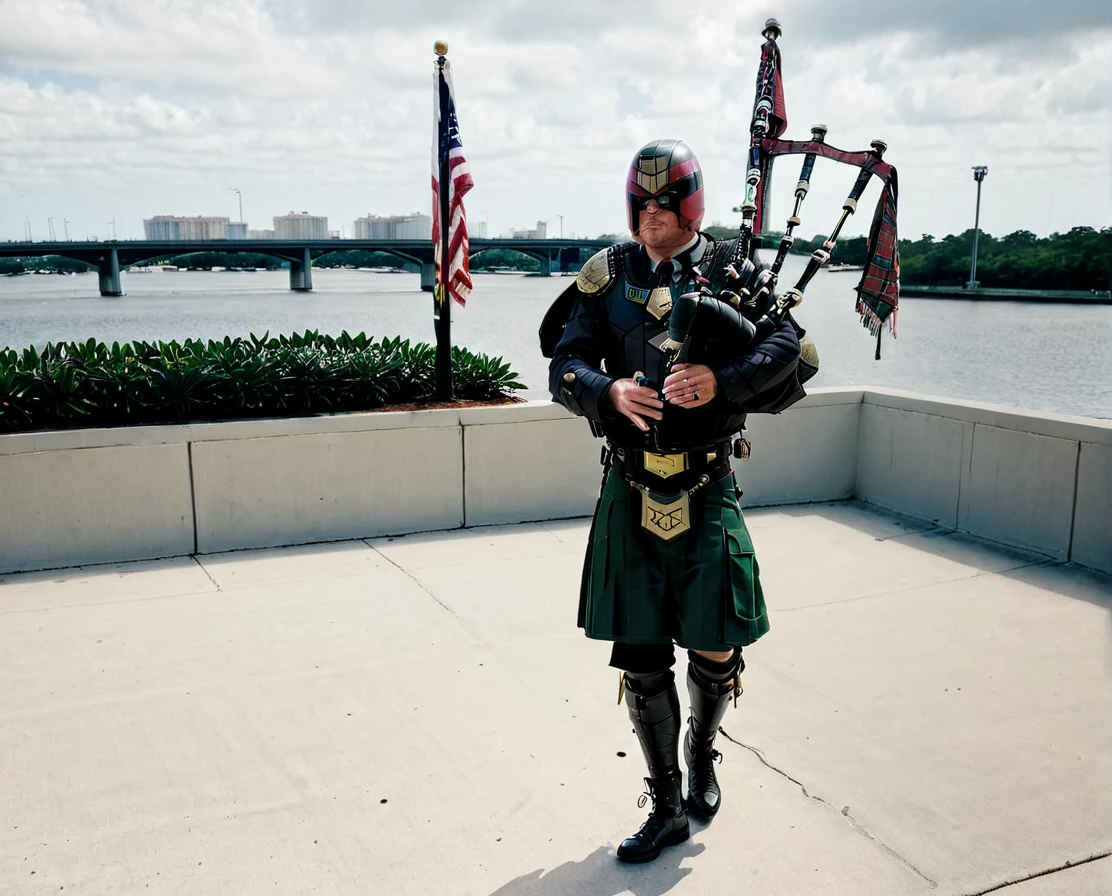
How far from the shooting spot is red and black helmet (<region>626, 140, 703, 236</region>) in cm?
269

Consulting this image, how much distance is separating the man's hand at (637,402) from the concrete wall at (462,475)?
384 cm

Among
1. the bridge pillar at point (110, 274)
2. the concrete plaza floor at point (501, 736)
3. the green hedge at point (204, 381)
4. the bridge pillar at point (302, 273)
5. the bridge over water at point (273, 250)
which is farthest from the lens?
the bridge pillar at point (302, 273)

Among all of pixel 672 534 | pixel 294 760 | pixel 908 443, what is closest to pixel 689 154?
pixel 672 534

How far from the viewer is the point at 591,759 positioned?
344 cm

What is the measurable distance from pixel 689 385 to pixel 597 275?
52 centimetres

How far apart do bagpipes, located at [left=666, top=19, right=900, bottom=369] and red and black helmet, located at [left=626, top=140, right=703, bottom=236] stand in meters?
0.16

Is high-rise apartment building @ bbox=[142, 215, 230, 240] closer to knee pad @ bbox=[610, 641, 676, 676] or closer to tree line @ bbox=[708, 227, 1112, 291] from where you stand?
tree line @ bbox=[708, 227, 1112, 291]

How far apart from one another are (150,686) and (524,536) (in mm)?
2754

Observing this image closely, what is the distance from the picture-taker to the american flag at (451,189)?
7445 mm

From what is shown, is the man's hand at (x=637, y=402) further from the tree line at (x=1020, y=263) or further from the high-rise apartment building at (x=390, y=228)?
the high-rise apartment building at (x=390, y=228)

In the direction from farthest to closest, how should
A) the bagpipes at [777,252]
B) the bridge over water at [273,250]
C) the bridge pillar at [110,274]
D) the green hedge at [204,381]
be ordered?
1. the bridge pillar at [110,274]
2. the bridge over water at [273,250]
3. the green hedge at [204,381]
4. the bagpipes at [777,252]

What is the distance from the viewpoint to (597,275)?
9.29 feet

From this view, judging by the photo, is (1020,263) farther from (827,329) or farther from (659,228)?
(659,228)

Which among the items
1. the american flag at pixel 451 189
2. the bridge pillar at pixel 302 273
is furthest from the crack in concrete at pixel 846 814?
the bridge pillar at pixel 302 273
